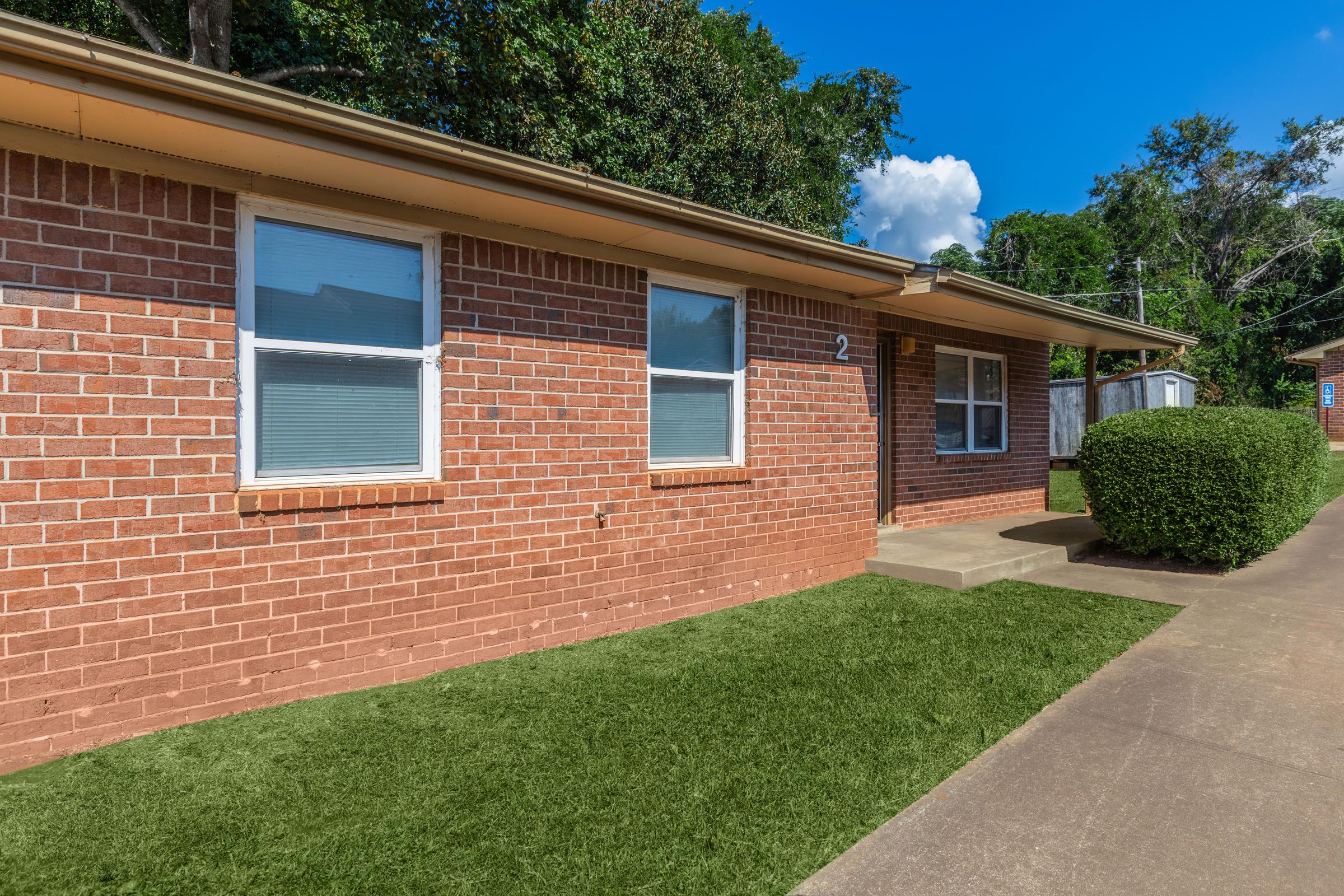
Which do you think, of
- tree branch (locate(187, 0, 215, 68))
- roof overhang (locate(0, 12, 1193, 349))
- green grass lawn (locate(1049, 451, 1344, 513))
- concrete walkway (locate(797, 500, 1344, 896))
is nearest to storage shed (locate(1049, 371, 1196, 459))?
green grass lawn (locate(1049, 451, 1344, 513))

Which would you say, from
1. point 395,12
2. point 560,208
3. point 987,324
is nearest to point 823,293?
point 560,208

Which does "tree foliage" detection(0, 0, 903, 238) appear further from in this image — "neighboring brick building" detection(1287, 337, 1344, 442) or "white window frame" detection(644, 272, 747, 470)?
"neighboring brick building" detection(1287, 337, 1344, 442)

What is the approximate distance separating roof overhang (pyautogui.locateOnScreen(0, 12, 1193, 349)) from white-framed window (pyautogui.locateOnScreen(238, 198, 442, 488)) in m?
0.19

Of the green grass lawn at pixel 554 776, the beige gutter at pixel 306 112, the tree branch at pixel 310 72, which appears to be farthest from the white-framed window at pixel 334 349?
the tree branch at pixel 310 72

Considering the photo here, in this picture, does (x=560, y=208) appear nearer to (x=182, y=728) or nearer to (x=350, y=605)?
(x=350, y=605)

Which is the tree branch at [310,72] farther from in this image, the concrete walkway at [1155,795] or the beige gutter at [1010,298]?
the concrete walkway at [1155,795]

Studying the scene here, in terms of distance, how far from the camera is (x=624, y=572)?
4.89m

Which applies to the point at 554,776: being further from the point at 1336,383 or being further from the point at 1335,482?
the point at 1336,383

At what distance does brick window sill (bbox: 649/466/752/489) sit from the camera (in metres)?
5.07

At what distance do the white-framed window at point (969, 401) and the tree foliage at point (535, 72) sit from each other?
7350 mm

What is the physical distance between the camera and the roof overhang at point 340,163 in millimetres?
2660

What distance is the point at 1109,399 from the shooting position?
54.5 ft

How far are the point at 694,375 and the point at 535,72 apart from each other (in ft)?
29.8

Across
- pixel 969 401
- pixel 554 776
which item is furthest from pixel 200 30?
pixel 969 401
